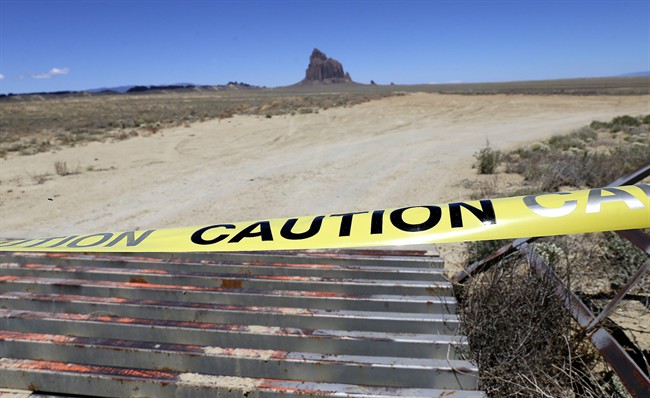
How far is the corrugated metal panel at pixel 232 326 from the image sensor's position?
2113 mm

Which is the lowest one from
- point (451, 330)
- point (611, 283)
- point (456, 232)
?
point (611, 283)

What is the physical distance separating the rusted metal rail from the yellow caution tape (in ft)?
1.79

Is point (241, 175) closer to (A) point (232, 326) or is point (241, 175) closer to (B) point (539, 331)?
(A) point (232, 326)

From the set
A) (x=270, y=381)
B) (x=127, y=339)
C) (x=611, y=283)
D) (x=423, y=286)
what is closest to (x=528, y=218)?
(x=423, y=286)

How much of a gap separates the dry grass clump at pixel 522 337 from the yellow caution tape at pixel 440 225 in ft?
2.45

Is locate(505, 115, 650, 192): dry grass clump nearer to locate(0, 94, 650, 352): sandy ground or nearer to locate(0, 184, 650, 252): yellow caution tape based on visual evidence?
locate(0, 94, 650, 352): sandy ground

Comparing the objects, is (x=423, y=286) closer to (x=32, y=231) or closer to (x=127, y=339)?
(x=127, y=339)

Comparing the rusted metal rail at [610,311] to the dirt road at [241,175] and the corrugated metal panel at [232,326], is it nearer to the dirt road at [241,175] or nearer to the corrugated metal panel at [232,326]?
the corrugated metal panel at [232,326]

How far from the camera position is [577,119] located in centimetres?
2184

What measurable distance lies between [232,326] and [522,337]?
1581mm

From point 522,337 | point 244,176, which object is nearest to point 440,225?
point 522,337

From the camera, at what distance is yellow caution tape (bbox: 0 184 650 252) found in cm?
188

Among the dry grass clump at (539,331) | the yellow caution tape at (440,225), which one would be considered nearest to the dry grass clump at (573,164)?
the dry grass clump at (539,331)

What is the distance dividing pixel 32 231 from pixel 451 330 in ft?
20.8
